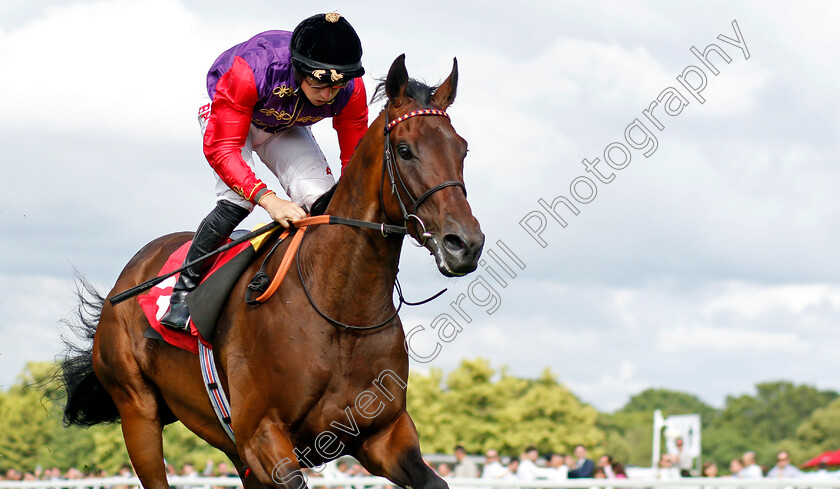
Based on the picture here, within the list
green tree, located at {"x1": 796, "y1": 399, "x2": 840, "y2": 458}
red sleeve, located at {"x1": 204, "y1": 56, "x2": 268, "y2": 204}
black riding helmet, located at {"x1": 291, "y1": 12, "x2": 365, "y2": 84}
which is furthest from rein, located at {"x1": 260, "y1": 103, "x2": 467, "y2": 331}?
green tree, located at {"x1": 796, "y1": 399, "x2": 840, "y2": 458}

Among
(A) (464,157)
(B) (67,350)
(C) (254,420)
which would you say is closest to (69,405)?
(B) (67,350)

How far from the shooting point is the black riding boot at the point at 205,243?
5.17 meters

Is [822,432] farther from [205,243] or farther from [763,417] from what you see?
[205,243]

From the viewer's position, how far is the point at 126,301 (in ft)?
19.4

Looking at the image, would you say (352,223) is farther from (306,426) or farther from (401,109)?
(306,426)

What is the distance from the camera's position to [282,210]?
4.64 meters

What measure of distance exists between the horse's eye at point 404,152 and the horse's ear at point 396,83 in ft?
0.99

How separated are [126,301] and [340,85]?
2.26m

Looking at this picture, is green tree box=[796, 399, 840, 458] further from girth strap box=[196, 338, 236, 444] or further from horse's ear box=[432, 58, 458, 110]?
horse's ear box=[432, 58, 458, 110]

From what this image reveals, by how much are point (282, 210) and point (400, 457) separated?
1351 mm

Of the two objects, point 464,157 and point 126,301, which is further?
point 126,301

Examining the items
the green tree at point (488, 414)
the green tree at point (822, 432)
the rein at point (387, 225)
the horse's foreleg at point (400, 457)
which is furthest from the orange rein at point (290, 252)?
the green tree at point (822, 432)

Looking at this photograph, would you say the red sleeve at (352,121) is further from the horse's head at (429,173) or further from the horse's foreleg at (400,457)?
the horse's foreleg at (400,457)

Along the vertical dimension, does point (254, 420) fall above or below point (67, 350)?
below
